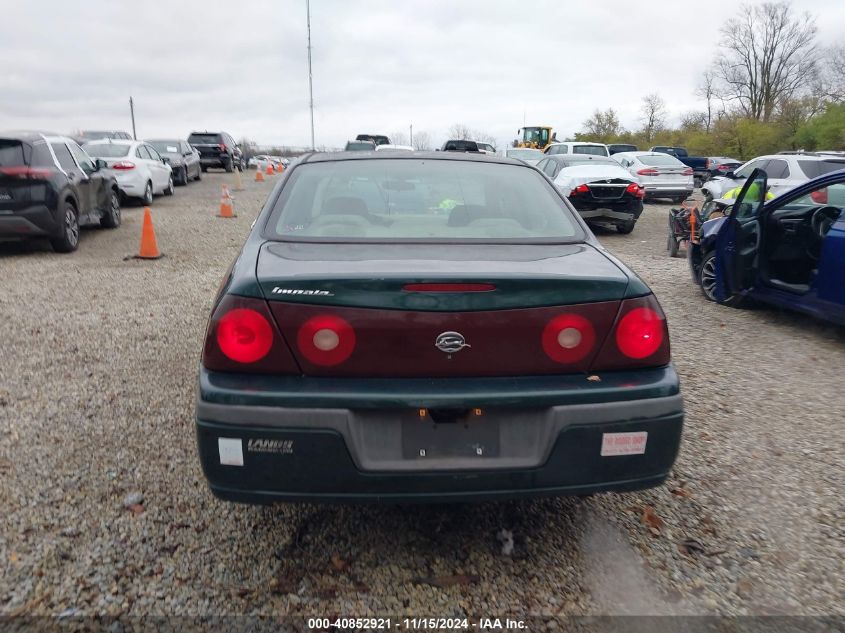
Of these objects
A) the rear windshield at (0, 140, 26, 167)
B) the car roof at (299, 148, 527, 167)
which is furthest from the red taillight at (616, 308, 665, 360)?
the rear windshield at (0, 140, 26, 167)

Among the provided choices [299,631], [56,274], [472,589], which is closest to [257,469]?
[299,631]

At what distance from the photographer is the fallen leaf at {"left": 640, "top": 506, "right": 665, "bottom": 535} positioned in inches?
113

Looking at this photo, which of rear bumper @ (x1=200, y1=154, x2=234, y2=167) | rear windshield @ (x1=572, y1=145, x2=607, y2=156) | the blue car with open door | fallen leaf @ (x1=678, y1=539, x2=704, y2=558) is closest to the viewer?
fallen leaf @ (x1=678, y1=539, x2=704, y2=558)

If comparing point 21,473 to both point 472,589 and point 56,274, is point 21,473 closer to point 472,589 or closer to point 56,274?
point 472,589

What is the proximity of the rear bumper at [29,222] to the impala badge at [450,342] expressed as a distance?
8.30m

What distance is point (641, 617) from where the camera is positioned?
232cm

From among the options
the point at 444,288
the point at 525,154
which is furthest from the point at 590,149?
the point at 444,288

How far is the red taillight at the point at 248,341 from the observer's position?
2279 mm

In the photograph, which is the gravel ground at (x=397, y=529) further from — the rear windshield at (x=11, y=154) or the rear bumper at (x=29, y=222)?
the rear windshield at (x=11, y=154)

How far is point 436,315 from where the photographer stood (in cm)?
227

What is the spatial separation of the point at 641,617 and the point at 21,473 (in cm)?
287

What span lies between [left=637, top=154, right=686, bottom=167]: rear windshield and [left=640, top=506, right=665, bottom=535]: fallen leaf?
59.5 ft

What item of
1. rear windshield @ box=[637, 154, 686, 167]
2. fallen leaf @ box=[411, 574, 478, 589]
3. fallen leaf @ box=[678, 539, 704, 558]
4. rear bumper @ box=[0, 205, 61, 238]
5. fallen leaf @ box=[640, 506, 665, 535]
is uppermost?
rear windshield @ box=[637, 154, 686, 167]

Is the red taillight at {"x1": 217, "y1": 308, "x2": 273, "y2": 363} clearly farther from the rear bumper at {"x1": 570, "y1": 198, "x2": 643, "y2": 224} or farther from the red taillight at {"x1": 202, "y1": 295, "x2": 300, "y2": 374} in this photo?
the rear bumper at {"x1": 570, "y1": 198, "x2": 643, "y2": 224}
